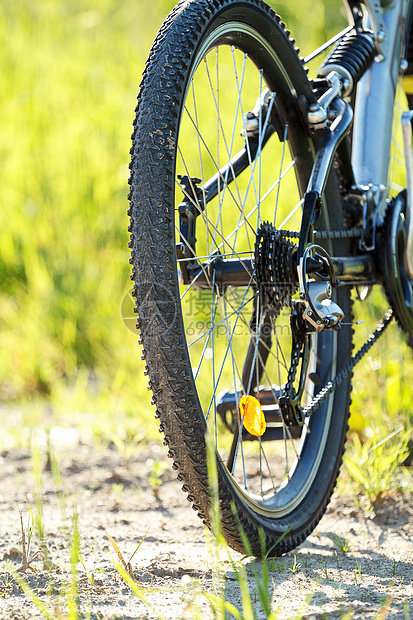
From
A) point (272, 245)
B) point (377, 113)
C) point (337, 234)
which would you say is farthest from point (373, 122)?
point (272, 245)

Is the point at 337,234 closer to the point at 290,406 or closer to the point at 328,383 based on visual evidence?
the point at 328,383

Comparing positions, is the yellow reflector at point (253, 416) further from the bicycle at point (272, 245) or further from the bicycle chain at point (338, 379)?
the bicycle chain at point (338, 379)

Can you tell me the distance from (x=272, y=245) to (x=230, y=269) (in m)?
0.10

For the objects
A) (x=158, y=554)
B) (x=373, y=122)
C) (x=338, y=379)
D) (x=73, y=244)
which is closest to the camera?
(x=158, y=554)

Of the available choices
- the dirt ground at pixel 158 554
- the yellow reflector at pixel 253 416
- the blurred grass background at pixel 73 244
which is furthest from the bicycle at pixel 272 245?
the blurred grass background at pixel 73 244

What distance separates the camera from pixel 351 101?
1.98 meters

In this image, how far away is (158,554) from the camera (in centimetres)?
140

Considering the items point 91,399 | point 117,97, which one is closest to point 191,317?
point 91,399

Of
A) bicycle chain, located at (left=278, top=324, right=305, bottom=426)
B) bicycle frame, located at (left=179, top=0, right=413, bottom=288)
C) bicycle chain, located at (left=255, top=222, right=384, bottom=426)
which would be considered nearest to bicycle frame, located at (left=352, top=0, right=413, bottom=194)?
bicycle frame, located at (left=179, top=0, right=413, bottom=288)

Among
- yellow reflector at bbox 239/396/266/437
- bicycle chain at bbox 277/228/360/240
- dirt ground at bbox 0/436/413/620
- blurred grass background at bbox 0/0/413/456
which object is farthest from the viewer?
blurred grass background at bbox 0/0/413/456

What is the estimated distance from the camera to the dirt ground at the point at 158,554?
111 centimetres

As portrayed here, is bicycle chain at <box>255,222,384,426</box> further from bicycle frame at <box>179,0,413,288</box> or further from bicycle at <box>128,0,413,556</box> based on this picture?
bicycle frame at <box>179,0,413,288</box>

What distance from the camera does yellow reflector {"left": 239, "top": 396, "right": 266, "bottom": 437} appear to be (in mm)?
1394

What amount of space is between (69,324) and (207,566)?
188cm
